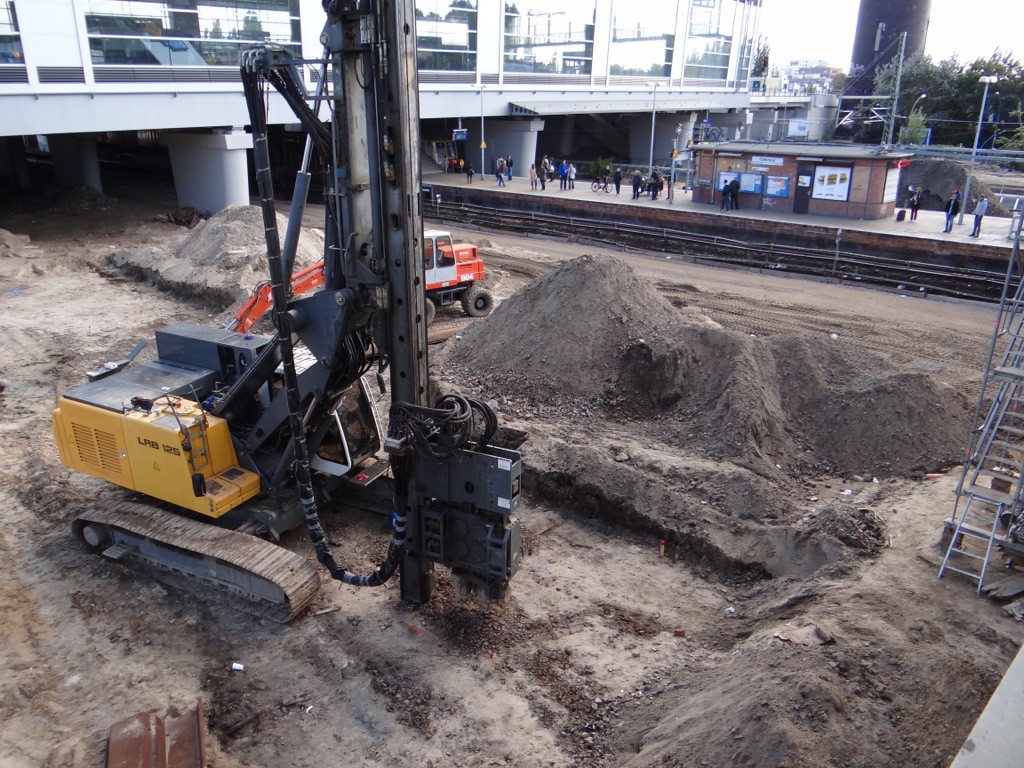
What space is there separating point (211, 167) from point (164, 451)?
24.7 m

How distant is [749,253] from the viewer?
24.1 metres

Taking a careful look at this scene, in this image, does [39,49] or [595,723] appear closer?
[595,723]

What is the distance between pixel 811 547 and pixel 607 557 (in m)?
2.28

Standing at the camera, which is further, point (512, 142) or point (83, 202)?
point (512, 142)

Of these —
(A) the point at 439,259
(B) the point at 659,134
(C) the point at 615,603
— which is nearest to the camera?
(C) the point at 615,603

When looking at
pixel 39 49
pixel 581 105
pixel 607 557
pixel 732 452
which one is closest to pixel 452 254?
pixel 732 452

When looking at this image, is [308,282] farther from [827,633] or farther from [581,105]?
[581,105]

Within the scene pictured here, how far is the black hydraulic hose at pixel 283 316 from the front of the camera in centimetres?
675

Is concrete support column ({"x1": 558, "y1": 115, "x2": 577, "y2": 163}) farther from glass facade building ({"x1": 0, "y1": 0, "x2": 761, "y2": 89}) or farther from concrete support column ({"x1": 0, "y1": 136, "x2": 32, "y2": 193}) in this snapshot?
concrete support column ({"x1": 0, "y1": 136, "x2": 32, "y2": 193})

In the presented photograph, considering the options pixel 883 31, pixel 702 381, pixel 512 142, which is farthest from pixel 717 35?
pixel 702 381

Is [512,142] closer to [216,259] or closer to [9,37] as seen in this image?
[9,37]

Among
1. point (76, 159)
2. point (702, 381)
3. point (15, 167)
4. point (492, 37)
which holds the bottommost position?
point (702, 381)

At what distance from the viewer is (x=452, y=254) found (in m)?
17.2

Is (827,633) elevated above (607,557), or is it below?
above
